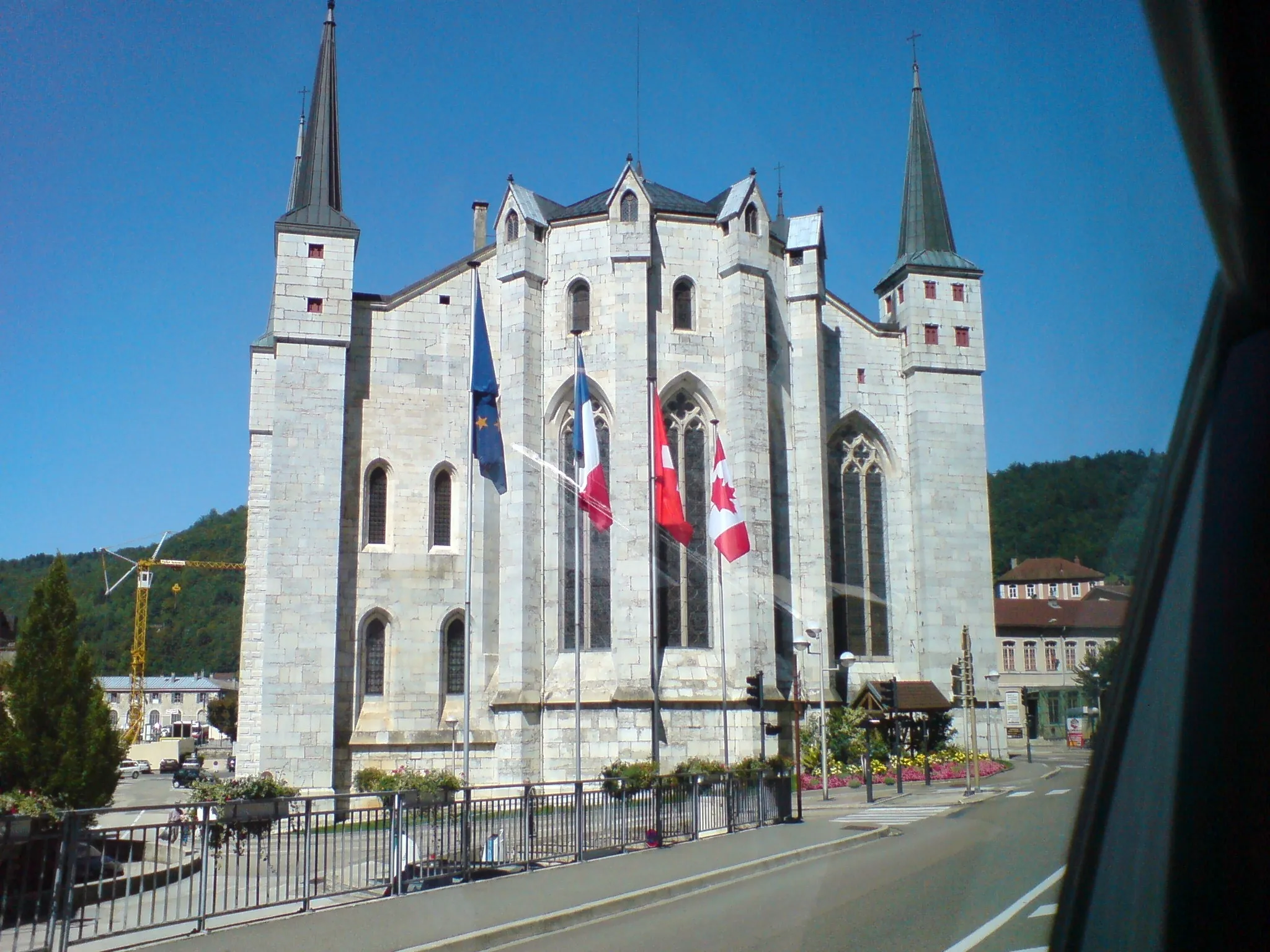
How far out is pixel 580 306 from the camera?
30266mm

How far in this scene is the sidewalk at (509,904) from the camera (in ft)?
30.9

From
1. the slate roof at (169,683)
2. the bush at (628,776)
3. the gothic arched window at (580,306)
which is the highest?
the gothic arched window at (580,306)

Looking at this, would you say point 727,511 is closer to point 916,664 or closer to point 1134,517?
point 916,664

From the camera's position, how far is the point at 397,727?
28500 millimetres

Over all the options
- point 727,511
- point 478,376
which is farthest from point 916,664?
point 478,376

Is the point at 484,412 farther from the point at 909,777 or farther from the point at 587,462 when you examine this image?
the point at 909,777

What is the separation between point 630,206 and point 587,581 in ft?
31.3

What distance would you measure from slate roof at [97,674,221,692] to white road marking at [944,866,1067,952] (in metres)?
107

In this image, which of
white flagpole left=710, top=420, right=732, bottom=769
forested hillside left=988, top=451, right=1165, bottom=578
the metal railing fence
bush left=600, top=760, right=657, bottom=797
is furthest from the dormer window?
forested hillside left=988, top=451, right=1165, bottom=578

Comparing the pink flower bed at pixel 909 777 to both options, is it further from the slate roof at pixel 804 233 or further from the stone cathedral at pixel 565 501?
the slate roof at pixel 804 233

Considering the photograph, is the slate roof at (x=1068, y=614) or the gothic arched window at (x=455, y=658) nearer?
the slate roof at (x=1068, y=614)

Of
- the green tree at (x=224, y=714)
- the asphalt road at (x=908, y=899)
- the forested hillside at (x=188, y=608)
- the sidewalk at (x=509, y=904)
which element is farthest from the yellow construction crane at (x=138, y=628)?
the asphalt road at (x=908, y=899)

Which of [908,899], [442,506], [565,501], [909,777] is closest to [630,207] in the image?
[565,501]

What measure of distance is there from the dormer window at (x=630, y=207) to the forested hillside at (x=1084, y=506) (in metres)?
28.3
